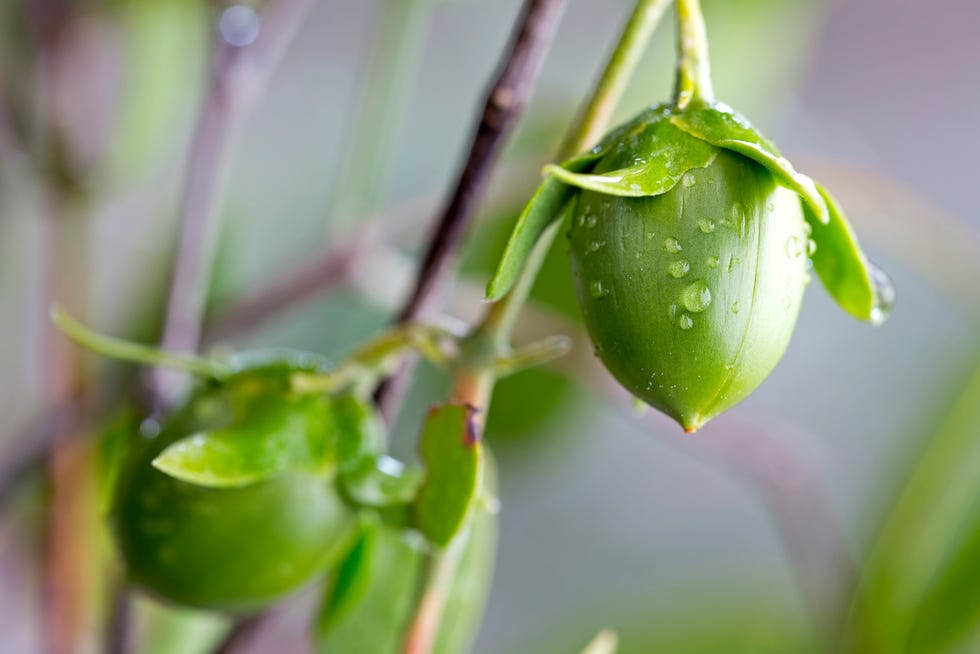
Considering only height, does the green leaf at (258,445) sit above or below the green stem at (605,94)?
below

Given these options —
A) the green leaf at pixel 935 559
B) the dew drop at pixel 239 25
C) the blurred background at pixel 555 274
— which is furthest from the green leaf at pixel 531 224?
the green leaf at pixel 935 559

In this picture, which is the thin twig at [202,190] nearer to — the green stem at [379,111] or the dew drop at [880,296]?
the green stem at [379,111]

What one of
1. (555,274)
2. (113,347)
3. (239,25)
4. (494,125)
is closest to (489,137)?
(494,125)

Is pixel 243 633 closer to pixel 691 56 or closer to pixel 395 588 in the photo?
pixel 395 588

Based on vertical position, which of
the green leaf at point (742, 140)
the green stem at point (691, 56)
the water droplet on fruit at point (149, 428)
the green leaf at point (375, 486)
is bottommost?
the water droplet on fruit at point (149, 428)

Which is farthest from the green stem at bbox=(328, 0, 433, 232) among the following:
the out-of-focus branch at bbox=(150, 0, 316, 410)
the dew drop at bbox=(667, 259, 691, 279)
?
the dew drop at bbox=(667, 259, 691, 279)
